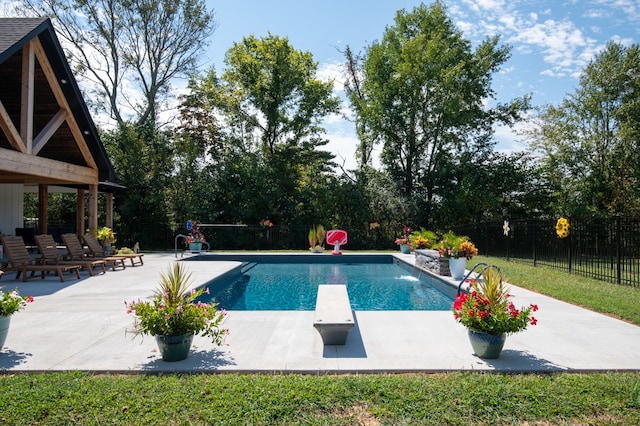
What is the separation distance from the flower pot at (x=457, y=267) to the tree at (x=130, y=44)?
1923 centimetres

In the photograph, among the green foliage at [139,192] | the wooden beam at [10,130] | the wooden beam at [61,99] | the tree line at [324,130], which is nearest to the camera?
the wooden beam at [10,130]

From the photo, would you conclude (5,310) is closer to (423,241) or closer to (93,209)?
(93,209)

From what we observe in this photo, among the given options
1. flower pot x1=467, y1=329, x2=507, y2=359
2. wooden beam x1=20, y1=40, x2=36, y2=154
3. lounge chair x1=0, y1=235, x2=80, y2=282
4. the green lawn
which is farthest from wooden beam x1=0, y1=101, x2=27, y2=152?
the green lawn

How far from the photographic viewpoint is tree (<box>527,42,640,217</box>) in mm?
21000

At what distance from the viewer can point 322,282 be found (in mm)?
11438

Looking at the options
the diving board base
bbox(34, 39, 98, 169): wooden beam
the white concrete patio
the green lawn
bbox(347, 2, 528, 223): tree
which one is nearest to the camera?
the white concrete patio

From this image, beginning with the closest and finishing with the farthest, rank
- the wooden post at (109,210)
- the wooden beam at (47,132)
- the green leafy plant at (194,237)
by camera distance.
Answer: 1. the wooden beam at (47,132)
2. the wooden post at (109,210)
3. the green leafy plant at (194,237)

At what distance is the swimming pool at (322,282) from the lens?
28.1ft

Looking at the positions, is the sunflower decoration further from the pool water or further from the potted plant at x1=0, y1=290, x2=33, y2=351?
the potted plant at x1=0, y1=290, x2=33, y2=351

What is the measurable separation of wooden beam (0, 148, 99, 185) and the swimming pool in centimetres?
515

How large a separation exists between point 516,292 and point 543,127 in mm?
21312

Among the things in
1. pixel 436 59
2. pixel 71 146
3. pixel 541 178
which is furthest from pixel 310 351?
pixel 541 178

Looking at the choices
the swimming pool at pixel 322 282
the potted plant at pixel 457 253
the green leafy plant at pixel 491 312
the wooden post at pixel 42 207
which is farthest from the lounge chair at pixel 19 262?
the green leafy plant at pixel 491 312

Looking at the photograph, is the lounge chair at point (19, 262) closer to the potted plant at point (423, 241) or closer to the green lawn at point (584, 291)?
the potted plant at point (423, 241)
